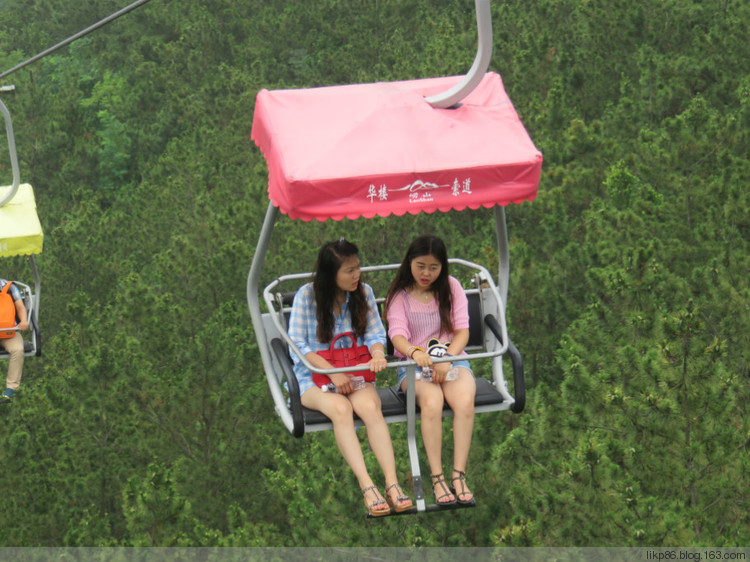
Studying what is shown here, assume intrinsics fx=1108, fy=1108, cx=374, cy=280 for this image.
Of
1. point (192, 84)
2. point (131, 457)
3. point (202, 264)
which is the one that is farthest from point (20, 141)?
point (131, 457)

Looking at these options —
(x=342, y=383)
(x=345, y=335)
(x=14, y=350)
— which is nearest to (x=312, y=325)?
(x=345, y=335)

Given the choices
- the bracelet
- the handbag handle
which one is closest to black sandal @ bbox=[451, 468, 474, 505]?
the bracelet

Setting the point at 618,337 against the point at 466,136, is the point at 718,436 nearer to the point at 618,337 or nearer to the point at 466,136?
the point at 618,337

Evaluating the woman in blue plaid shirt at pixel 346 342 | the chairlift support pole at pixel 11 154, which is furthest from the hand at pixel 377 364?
the chairlift support pole at pixel 11 154

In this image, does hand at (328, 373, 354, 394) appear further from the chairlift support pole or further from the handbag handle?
the chairlift support pole

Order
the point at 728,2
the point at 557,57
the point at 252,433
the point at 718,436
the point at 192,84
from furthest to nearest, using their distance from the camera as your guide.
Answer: the point at 192,84
the point at 557,57
the point at 728,2
the point at 252,433
the point at 718,436

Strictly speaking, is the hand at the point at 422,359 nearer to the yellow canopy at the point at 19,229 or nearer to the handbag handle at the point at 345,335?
the handbag handle at the point at 345,335
